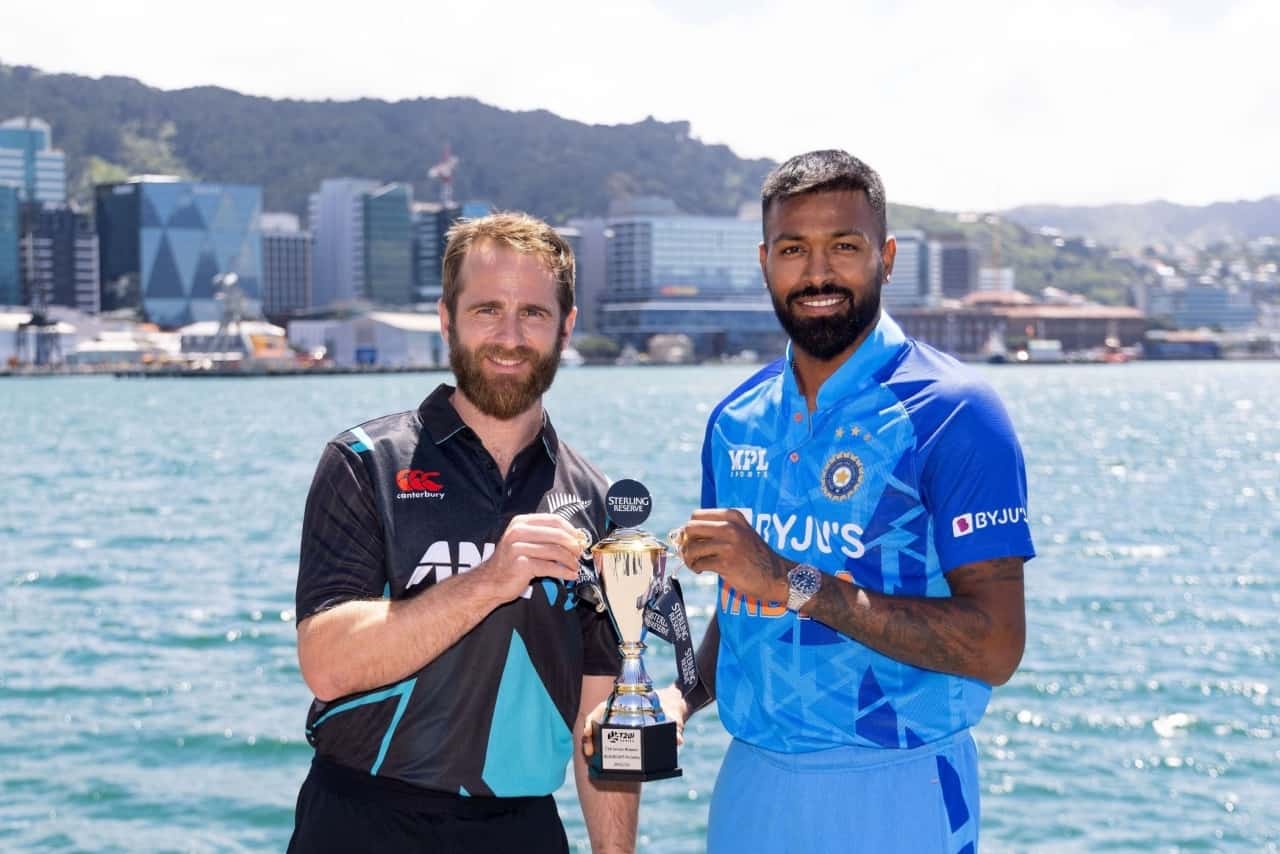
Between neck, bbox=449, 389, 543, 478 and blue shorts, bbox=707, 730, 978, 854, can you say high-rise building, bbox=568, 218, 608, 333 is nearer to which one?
neck, bbox=449, 389, 543, 478

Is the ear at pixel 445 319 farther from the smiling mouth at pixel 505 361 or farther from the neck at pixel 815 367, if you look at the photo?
the neck at pixel 815 367

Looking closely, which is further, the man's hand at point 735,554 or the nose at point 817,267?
the nose at point 817,267

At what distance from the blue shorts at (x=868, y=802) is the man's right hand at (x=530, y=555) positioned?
752 millimetres

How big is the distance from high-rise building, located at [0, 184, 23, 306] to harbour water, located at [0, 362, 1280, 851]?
14880 cm

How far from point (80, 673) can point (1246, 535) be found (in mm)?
22280

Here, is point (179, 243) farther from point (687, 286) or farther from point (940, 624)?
point (940, 624)

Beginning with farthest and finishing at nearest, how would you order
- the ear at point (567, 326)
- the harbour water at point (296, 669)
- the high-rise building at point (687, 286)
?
the high-rise building at point (687, 286), the harbour water at point (296, 669), the ear at point (567, 326)

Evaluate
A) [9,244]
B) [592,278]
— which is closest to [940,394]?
[9,244]

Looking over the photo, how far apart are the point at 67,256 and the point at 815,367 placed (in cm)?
19971

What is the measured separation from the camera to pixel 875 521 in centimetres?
341

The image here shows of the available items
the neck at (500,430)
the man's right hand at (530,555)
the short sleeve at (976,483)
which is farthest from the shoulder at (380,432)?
the short sleeve at (976,483)

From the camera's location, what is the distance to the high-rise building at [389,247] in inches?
7677

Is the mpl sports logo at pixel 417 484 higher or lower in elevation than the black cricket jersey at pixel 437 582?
higher

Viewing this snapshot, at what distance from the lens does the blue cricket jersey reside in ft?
10.8
